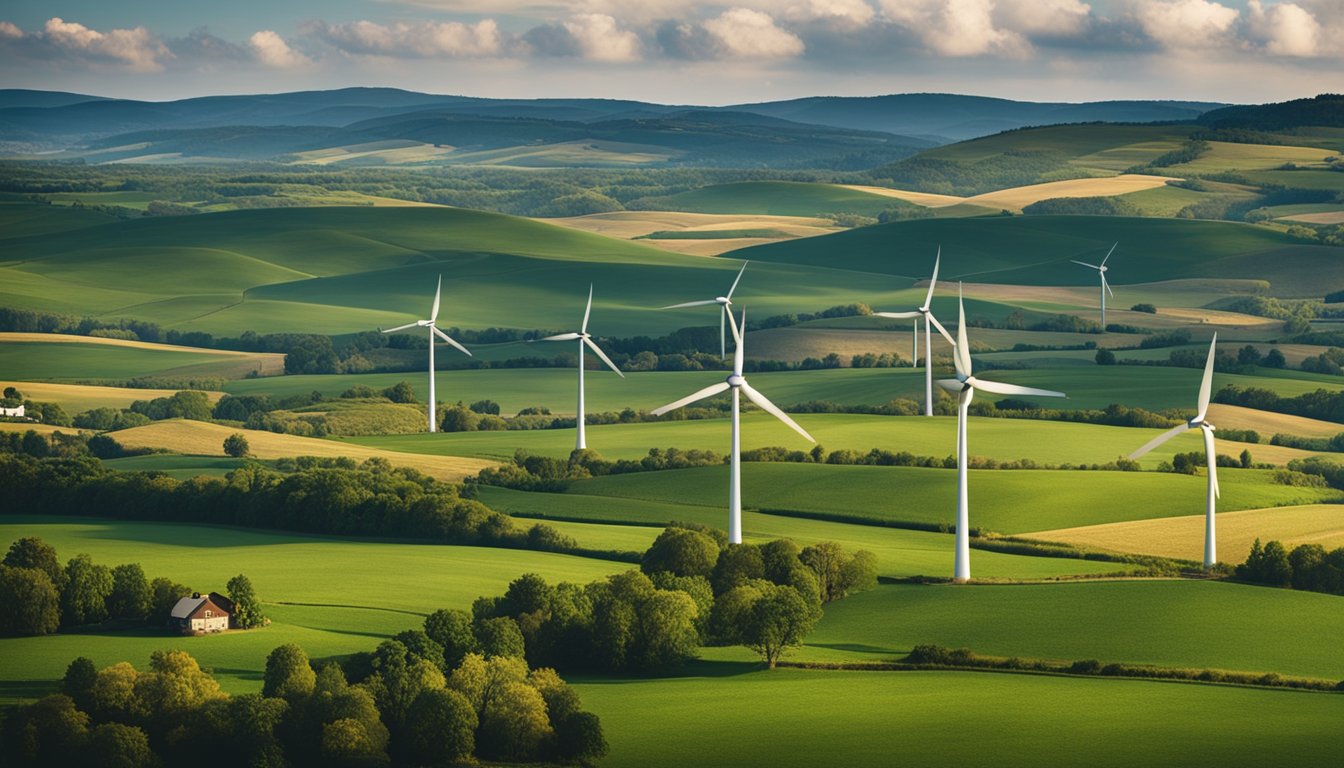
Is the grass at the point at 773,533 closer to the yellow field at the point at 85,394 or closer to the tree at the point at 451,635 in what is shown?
the tree at the point at 451,635

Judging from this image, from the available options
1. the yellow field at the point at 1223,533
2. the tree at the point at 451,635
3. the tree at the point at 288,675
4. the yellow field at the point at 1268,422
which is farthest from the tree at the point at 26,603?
the yellow field at the point at 1268,422

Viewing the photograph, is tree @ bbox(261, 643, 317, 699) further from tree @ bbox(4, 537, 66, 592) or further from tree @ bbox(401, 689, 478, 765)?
tree @ bbox(4, 537, 66, 592)

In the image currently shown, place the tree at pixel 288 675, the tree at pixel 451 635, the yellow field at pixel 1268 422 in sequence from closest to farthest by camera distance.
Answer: the tree at pixel 288 675, the tree at pixel 451 635, the yellow field at pixel 1268 422

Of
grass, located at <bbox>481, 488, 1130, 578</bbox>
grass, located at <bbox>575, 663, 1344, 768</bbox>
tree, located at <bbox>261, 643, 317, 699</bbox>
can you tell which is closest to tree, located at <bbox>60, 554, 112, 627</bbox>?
tree, located at <bbox>261, 643, 317, 699</bbox>

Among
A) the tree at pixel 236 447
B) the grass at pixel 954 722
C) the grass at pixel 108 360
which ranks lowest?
the grass at pixel 954 722

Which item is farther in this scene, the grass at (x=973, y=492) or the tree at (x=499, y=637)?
the grass at (x=973, y=492)

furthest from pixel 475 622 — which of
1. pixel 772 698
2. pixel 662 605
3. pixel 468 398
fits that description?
pixel 468 398

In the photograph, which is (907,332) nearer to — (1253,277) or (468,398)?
(468,398)
